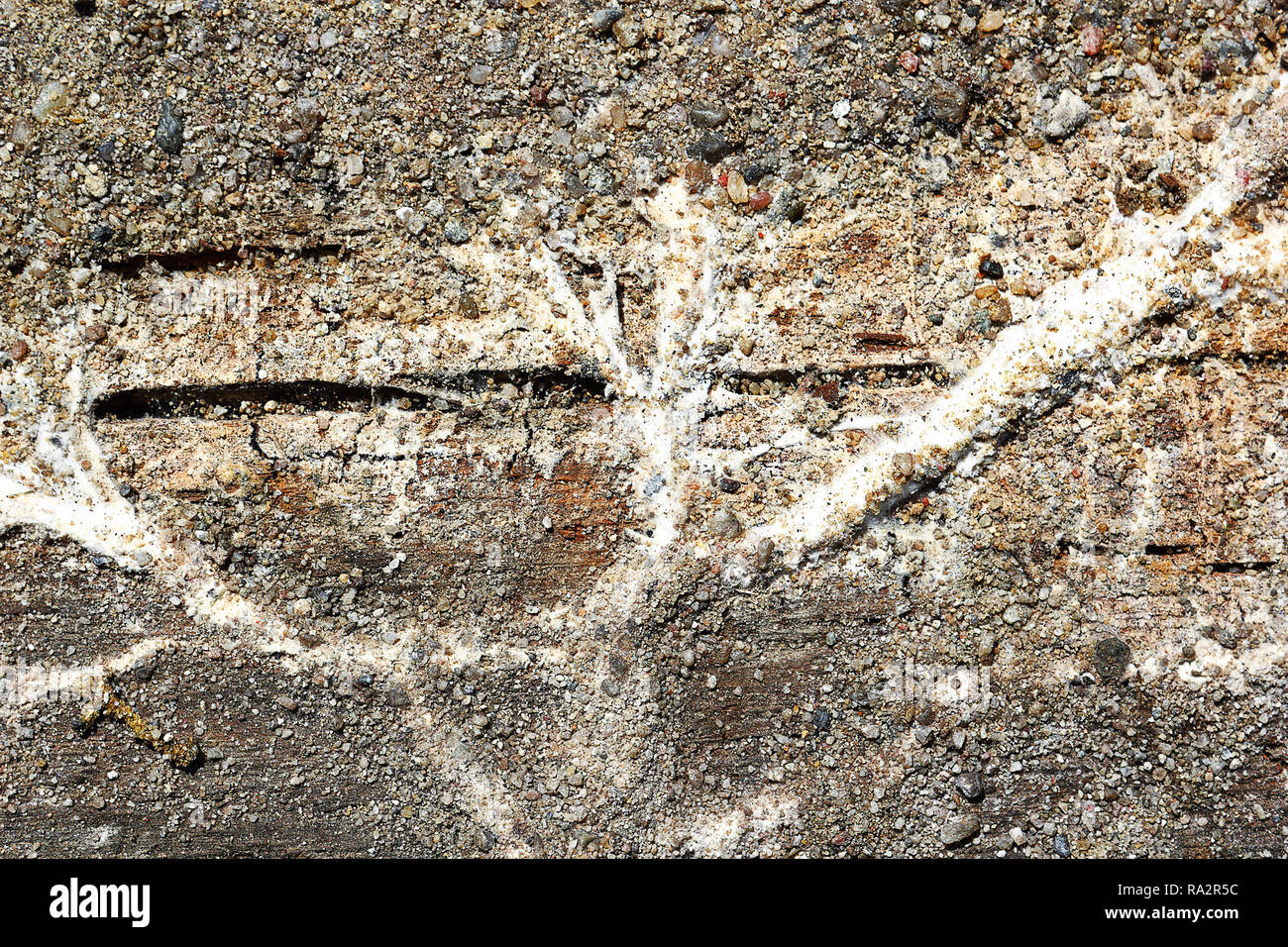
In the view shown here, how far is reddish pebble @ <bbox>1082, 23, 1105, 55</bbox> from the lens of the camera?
2184 millimetres

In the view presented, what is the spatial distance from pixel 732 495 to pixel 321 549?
121 cm

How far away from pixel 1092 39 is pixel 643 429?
166 centimetres

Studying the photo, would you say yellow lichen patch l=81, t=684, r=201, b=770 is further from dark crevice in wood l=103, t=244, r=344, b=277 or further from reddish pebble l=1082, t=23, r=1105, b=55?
reddish pebble l=1082, t=23, r=1105, b=55

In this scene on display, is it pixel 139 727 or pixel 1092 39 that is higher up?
pixel 1092 39

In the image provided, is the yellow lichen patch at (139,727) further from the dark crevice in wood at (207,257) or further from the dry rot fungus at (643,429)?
the dark crevice in wood at (207,257)

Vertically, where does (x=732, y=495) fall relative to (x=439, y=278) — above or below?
below

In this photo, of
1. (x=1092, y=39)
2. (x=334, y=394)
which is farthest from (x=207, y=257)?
(x=1092, y=39)

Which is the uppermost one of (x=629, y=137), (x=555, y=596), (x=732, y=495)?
(x=629, y=137)

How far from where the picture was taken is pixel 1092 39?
2.18 meters

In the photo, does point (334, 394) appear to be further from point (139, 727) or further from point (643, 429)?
point (139, 727)

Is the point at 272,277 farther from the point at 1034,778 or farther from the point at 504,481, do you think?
the point at 1034,778

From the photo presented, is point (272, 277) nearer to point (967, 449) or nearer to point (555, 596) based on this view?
point (555, 596)
